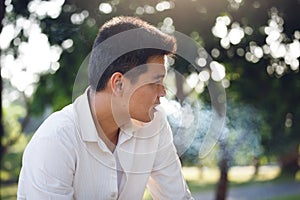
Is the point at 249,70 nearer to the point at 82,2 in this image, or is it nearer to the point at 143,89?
the point at 82,2

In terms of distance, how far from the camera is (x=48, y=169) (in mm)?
1196

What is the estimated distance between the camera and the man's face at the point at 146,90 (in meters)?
1.22

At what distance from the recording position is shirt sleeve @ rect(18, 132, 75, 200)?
3.91 ft

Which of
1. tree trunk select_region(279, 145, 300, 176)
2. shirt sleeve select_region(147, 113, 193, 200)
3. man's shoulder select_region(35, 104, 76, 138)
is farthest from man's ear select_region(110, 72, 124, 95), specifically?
tree trunk select_region(279, 145, 300, 176)

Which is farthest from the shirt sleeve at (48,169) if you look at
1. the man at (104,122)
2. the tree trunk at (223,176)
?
the tree trunk at (223,176)

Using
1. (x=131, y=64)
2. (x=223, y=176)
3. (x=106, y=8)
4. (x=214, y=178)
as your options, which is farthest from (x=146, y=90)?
(x=214, y=178)

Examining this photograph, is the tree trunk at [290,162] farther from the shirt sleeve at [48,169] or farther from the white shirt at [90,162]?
the shirt sleeve at [48,169]

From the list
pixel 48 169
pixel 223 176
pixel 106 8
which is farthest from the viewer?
pixel 223 176

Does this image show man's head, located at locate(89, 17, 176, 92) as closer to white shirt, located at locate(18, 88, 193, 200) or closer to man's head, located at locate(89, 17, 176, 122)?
man's head, located at locate(89, 17, 176, 122)

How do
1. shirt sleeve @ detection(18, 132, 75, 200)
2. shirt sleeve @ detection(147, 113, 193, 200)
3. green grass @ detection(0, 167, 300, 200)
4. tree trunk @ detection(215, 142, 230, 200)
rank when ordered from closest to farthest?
shirt sleeve @ detection(18, 132, 75, 200) → shirt sleeve @ detection(147, 113, 193, 200) → tree trunk @ detection(215, 142, 230, 200) → green grass @ detection(0, 167, 300, 200)

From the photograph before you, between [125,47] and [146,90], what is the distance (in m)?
0.11

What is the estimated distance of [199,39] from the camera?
2.37 meters

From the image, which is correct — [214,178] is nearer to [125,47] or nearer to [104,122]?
[104,122]

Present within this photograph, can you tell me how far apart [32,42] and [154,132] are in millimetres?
1152
